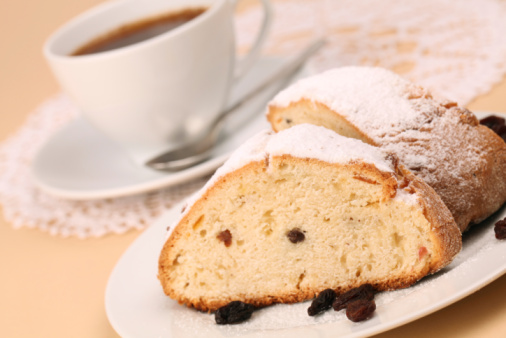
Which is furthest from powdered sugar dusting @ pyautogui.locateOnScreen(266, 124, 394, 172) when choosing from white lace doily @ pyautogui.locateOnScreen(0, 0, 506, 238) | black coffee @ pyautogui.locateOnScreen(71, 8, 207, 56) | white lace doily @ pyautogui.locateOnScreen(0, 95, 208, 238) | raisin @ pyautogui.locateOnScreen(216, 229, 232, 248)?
black coffee @ pyautogui.locateOnScreen(71, 8, 207, 56)

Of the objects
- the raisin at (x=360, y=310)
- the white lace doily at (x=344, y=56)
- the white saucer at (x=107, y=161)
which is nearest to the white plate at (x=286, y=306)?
the raisin at (x=360, y=310)

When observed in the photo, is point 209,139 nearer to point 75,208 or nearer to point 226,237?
point 75,208

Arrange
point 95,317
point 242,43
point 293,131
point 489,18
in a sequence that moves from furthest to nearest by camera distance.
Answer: point 242,43, point 489,18, point 95,317, point 293,131

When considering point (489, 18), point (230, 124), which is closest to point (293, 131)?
point (230, 124)

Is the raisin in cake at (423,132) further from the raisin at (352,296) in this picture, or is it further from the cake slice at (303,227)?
the raisin at (352,296)

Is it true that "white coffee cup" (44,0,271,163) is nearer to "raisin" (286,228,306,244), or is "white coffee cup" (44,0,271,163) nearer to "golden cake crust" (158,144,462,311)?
"golden cake crust" (158,144,462,311)

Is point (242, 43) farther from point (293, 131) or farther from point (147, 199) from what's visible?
point (293, 131)
